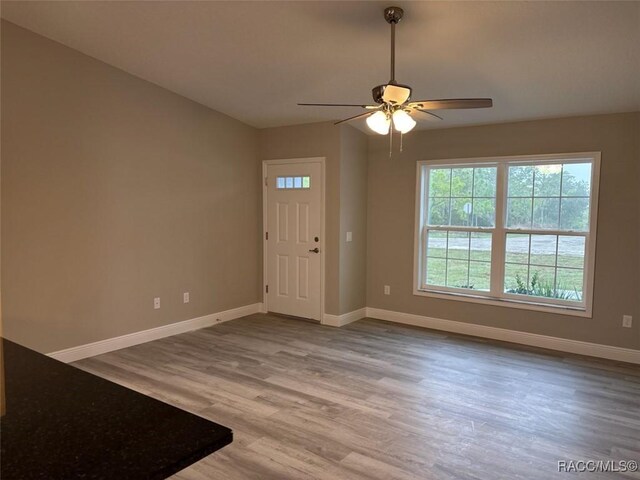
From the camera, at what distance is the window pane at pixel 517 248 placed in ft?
15.4

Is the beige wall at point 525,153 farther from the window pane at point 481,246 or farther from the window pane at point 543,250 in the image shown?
the window pane at point 481,246

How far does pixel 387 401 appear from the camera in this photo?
323 centimetres

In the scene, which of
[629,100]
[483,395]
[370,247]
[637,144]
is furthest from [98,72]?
[637,144]

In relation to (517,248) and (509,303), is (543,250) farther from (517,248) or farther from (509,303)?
(509,303)

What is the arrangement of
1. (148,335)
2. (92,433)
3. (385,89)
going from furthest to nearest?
(148,335) < (385,89) < (92,433)

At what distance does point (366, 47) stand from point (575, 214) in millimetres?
2748

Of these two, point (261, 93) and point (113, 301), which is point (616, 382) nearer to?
point (261, 93)

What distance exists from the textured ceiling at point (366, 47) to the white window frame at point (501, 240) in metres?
0.48

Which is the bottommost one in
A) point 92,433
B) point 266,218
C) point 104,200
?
point 92,433

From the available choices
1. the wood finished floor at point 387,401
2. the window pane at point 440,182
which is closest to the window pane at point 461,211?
the window pane at point 440,182

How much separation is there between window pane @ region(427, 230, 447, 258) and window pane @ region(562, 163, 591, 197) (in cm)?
135

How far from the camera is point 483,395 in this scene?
132 inches

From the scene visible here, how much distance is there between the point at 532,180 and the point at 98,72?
4.44 metres

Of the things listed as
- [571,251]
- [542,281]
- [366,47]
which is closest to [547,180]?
[571,251]
